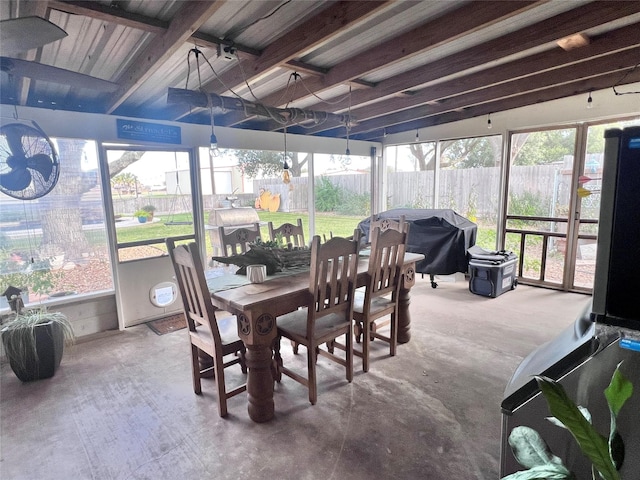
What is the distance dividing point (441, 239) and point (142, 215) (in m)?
3.71

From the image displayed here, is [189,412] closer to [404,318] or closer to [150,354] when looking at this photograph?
[150,354]

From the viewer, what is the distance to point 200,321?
232cm

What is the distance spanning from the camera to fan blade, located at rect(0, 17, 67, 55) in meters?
1.29

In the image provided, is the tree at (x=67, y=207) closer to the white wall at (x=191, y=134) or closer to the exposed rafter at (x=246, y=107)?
the white wall at (x=191, y=134)

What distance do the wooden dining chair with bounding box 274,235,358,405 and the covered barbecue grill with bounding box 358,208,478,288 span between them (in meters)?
2.26

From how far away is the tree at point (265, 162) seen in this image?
4.82m

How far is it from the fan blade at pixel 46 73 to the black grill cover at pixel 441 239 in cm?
331

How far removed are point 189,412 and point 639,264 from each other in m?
2.41

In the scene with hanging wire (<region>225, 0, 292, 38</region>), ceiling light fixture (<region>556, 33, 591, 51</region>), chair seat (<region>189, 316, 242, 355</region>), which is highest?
ceiling light fixture (<region>556, 33, 591, 51</region>)

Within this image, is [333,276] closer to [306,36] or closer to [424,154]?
[306,36]

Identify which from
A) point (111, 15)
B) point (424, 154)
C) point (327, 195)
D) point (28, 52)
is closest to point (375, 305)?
point (111, 15)

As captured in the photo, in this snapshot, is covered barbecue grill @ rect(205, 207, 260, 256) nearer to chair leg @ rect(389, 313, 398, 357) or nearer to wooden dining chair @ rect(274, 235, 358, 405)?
wooden dining chair @ rect(274, 235, 358, 405)

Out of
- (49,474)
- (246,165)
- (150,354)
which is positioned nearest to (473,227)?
(246,165)

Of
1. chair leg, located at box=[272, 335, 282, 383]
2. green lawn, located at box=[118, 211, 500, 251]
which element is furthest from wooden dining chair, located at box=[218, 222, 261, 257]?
chair leg, located at box=[272, 335, 282, 383]
